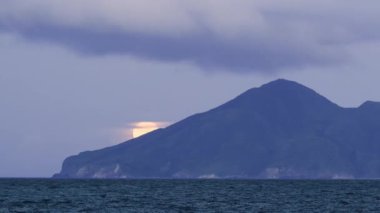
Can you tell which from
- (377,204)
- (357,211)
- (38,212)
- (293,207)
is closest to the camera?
(38,212)

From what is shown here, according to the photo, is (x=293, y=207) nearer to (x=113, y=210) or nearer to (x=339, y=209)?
(x=339, y=209)

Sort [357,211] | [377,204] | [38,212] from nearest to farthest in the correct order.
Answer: [38,212], [357,211], [377,204]

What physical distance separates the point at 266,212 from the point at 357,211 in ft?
40.7

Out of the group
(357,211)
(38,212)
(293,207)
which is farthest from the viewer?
(293,207)

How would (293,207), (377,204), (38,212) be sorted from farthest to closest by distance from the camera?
1. (377,204)
2. (293,207)
3. (38,212)

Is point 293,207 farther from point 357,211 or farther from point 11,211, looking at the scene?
point 11,211

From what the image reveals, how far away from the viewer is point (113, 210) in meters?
109

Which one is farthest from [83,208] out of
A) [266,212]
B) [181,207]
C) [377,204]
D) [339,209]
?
[377,204]

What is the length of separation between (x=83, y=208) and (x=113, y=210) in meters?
5.16

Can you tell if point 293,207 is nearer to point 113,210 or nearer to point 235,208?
point 235,208

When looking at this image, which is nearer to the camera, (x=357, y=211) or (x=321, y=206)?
(x=357, y=211)

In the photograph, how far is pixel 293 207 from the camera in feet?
397

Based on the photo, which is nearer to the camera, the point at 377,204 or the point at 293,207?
the point at 293,207

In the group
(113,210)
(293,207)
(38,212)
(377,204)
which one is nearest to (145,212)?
(113,210)
